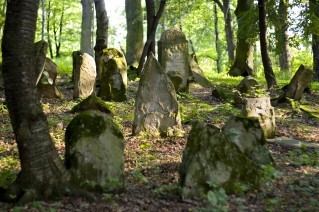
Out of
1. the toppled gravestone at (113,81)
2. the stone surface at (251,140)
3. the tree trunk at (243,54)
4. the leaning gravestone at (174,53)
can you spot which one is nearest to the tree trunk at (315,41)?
the tree trunk at (243,54)

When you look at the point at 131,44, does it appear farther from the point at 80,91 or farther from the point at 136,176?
the point at 136,176

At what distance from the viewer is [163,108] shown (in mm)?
8398

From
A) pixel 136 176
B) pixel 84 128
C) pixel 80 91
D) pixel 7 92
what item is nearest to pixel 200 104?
pixel 80 91

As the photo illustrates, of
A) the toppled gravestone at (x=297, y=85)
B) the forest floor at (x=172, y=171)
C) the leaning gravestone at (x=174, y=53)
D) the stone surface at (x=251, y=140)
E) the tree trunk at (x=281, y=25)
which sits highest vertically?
the tree trunk at (x=281, y=25)

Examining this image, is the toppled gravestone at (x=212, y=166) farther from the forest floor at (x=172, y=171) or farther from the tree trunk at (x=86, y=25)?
the tree trunk at (x=86, y=25)

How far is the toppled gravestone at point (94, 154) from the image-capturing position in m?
4.91

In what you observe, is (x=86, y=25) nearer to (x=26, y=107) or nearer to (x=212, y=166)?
(x=212, y=166)

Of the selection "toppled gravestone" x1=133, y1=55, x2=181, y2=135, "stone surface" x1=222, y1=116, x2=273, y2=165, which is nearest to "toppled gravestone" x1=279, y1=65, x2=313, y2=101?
"toppled gravestone" x1=133, y1=55, x2=181, y2=135

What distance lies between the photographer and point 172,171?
611 centimetres

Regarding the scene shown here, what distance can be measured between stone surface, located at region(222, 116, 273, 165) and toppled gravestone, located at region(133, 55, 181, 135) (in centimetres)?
219

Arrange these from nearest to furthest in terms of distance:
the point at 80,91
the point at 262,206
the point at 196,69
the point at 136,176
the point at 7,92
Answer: the point at 7,92 < the point at 262,206 < the point at 136,176 < the point at 80,91 < the point at 196,69

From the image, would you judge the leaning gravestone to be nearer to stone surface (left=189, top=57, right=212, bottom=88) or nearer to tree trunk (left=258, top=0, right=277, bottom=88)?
stone surface (left=189, top=57, right=212, bottom=88)

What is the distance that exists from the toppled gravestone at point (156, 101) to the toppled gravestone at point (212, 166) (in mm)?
3079

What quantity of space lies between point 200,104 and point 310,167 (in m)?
5.54
